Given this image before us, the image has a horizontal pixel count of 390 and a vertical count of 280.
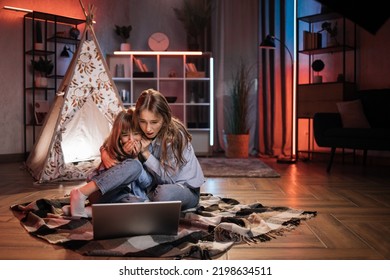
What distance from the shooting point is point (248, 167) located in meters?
3.60

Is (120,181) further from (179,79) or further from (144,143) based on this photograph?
(179,79)

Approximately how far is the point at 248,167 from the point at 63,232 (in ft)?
7.54

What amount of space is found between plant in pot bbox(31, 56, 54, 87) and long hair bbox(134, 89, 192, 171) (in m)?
2.97

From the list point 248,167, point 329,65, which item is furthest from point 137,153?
point 329,65

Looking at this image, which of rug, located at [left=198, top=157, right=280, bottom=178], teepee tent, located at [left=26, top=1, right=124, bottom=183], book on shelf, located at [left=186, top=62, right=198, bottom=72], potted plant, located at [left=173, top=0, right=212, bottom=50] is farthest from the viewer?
potted plant, located at [left=173, top=0, right=212, bottom=50]

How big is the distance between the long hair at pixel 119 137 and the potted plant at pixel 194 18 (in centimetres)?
341

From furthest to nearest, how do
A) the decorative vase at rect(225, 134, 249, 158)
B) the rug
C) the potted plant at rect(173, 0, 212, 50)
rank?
1. the potted plant at rect(173, 0, 212, 50)
2. the decorative vase at rect(225, 134, 249, 158)
3. the rug

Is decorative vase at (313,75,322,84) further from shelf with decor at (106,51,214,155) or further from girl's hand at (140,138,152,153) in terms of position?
girl's hand at (140,138,152,153)

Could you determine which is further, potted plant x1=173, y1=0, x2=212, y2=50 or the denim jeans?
potted plant x1=173, y1=0, x2=212, y2=50

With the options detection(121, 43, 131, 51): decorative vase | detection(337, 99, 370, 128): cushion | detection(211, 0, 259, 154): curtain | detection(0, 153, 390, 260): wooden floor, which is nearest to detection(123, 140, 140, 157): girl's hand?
detection(0, 153, 390, 260): wooden floor

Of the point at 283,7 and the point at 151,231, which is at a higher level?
the point at 283,7

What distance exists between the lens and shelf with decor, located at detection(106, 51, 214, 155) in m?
4.75

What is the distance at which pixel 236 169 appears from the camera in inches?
136

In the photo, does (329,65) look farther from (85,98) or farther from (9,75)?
(9,75)
